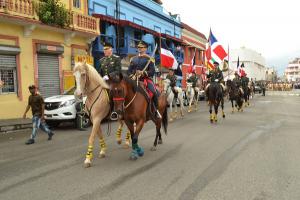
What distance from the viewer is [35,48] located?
61.0 ft

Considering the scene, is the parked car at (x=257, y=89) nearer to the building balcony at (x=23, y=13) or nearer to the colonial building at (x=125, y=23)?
the colonial building at (x=125, y=23)

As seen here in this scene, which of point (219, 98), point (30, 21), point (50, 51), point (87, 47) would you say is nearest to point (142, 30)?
point (87, 47)

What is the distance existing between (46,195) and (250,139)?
23.1ft

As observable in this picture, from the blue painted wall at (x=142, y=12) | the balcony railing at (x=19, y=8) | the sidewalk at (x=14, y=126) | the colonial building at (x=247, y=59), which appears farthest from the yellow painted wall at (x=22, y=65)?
the colonial building at (x=247, y=59)

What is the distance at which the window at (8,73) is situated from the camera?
55.4 ft

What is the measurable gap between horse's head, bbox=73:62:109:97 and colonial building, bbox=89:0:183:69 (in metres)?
13.2

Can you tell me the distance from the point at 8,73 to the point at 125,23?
1157 centimetres

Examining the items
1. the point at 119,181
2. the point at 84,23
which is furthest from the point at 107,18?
the point at 119,181

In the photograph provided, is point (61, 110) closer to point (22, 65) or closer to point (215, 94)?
point (22, 65)

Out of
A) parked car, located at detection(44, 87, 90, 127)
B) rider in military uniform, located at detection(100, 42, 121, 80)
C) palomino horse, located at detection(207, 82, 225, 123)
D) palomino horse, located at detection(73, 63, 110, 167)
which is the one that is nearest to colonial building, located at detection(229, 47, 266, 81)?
palomino horse, located at detection(207, 82, 225, 123)

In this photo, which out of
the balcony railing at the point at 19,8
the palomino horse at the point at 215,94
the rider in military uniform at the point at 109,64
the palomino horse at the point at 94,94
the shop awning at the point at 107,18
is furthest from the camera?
the shop awning at the point at 107,18

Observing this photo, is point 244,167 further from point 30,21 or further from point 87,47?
point 87,47

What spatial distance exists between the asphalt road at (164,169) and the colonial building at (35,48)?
6.10 m

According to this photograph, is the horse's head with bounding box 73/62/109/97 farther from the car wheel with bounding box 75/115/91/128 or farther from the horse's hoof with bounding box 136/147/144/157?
the car wheel with bounding box 75/115/91/128
